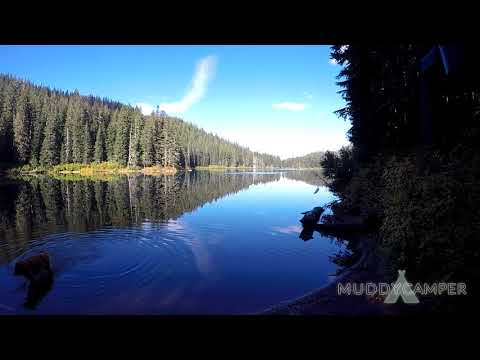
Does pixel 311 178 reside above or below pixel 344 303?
above

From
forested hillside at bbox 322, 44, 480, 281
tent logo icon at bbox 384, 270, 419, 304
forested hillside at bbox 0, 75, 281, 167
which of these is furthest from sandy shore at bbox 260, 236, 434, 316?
forested hillside at bbox 0, 75, 281, 167

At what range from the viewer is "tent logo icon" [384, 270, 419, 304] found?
17.7ft

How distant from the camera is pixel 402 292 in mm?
5688

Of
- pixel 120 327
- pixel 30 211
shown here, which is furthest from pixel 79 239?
pixel 120 327

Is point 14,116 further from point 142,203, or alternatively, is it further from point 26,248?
point 26,248

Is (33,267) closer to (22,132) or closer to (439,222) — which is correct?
(439,222)

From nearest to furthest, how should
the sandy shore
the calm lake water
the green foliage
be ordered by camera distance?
the green foliage < the sandy shore < the calm lake water

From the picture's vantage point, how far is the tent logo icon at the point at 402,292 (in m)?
5.38

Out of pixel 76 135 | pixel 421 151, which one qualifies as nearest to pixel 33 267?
pixel 421 151

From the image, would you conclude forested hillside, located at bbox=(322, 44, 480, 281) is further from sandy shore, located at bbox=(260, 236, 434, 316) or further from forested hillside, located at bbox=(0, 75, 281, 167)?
forested hillside, located at bbox=(0, 75, 281, 167)

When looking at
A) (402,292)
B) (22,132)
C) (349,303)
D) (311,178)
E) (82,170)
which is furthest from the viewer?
(311,178)

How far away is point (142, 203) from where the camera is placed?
21.6 m

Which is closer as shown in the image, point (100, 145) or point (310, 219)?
point (310, 219)

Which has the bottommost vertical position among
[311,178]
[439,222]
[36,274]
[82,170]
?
[36,274]
